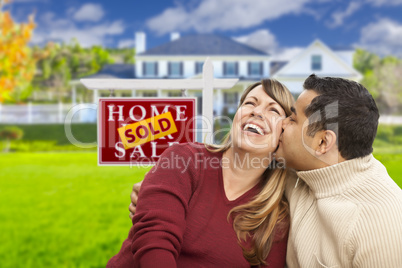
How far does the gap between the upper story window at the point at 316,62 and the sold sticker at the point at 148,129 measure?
15209mm

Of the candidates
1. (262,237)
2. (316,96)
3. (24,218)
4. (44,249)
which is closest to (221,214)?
(262,237)

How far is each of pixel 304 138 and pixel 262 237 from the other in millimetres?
454

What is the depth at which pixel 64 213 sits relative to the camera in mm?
5312

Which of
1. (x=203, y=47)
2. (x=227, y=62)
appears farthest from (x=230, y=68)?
(x=203, y=47)

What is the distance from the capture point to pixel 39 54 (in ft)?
80.4

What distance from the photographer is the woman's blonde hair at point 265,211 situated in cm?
159

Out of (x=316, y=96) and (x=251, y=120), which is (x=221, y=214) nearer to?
(x=251, y=120)

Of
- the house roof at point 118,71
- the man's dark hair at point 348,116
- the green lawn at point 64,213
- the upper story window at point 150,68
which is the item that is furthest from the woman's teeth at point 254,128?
the house roof at point 118,71

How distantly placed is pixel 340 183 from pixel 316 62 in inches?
623

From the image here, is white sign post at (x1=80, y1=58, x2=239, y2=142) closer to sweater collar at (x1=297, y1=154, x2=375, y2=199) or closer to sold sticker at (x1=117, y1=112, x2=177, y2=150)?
sold sticker at (x1=117, y1=112, x2=177, y2=150)

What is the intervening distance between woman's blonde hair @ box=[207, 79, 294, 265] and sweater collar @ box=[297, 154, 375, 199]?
21 cm

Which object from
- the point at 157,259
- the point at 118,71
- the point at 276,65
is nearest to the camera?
the point at 157,259

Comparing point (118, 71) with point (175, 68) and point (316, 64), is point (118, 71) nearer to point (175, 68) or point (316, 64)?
point (175, 68)

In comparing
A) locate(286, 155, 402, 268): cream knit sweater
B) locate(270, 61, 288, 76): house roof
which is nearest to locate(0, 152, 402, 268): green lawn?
locate(286, 155, 402, 268): cream knit sweater
